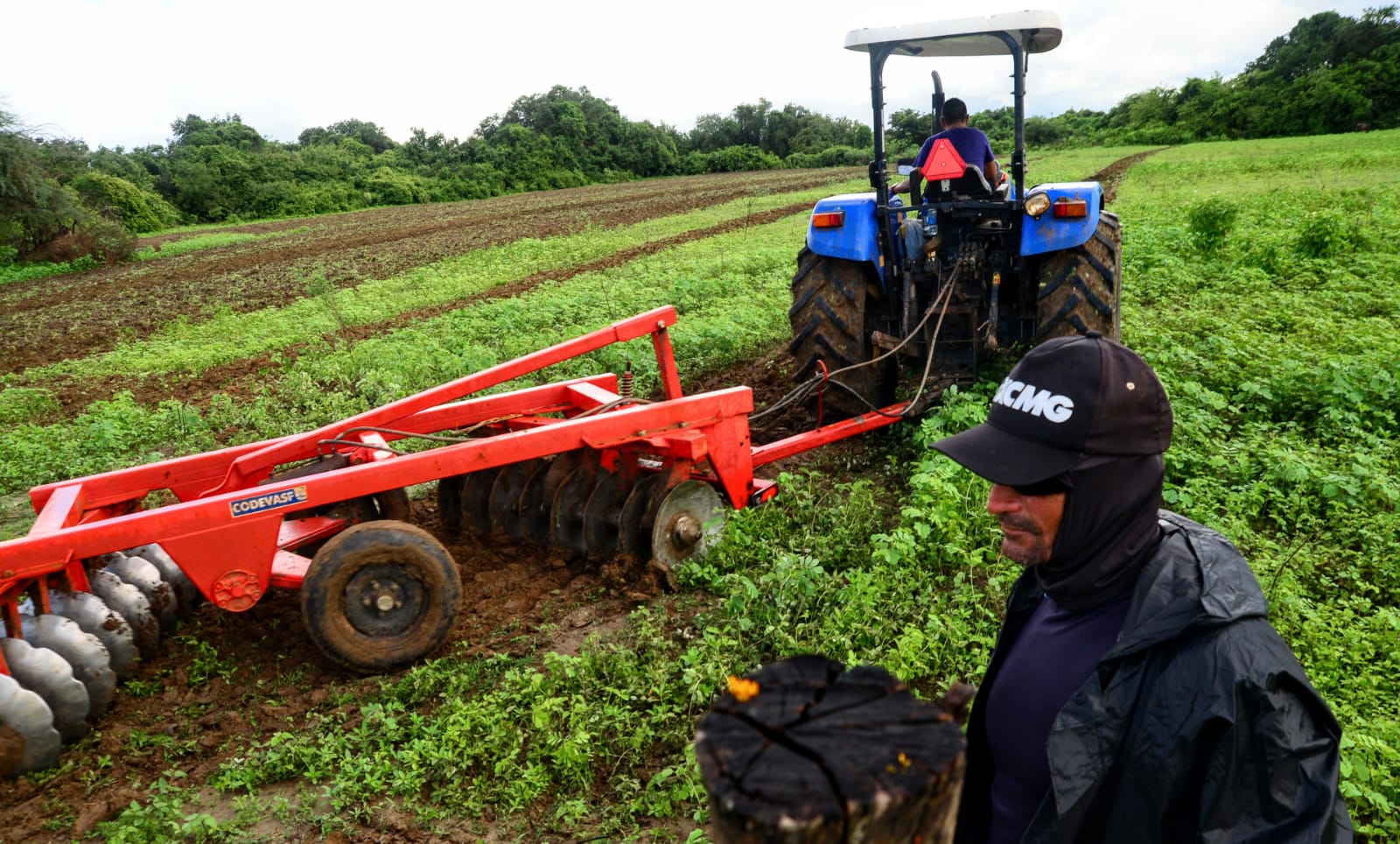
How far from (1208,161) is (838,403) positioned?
987 inches

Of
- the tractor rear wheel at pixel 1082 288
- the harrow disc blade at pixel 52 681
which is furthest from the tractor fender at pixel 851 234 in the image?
the harrow disc blade at pixel 52 681

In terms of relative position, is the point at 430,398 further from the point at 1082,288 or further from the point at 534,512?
the point at 1082,288

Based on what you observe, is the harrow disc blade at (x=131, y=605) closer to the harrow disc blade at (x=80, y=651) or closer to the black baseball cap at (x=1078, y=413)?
the harrow disc blade at (x=80, y=651)

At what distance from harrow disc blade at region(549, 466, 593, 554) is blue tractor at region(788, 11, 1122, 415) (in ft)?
6.05

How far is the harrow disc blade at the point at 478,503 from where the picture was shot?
17.1 ft

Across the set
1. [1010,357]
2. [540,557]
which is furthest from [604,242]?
[540,557]

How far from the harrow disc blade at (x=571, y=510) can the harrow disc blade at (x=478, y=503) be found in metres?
0.58

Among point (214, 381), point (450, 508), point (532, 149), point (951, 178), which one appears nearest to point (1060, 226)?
point (951, 178)

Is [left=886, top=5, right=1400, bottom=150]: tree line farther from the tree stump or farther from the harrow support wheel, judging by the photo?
the tree stump

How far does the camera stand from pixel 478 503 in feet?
17.1

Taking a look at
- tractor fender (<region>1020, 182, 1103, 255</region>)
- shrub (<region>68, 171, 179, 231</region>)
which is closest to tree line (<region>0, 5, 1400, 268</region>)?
shrub (<region>68, 171, 179, 231</region>)

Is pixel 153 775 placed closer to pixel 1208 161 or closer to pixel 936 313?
pixel 936 313

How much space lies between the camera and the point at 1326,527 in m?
4.30

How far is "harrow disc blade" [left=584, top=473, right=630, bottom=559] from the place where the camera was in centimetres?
474
